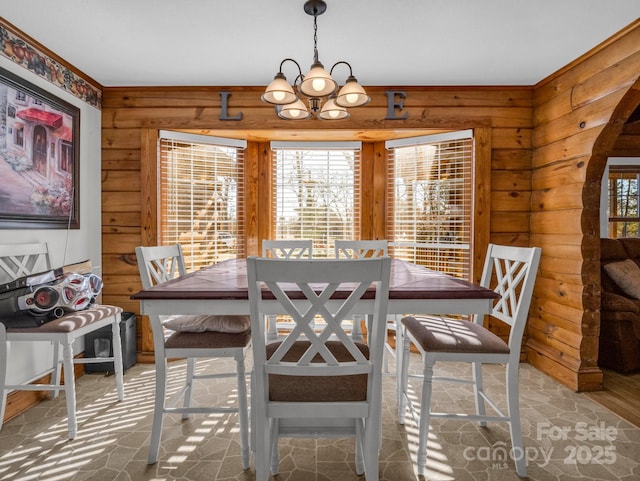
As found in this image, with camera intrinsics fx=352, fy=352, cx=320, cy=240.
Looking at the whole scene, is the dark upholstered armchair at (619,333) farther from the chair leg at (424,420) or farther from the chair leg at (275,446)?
the chair leg at (275,446)

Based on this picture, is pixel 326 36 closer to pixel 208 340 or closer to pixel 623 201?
pixel 208 340

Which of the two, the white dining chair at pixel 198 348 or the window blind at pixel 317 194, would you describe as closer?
the white dining chair at pixel 198 348

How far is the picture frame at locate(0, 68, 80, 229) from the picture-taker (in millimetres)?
2158

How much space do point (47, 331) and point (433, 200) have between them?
2.98 m

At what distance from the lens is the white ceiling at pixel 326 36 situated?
2.01m

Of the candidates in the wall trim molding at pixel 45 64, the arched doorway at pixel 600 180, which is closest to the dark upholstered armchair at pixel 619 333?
the arched doorway at pixel 600 180

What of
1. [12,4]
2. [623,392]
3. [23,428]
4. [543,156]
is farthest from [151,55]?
[623,392]

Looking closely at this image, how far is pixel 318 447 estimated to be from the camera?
1831mm

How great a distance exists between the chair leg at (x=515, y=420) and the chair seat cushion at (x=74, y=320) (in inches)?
91.4

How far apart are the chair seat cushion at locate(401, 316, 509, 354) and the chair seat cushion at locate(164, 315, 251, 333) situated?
89 cm

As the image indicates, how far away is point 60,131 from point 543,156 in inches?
149

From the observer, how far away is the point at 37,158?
239cm

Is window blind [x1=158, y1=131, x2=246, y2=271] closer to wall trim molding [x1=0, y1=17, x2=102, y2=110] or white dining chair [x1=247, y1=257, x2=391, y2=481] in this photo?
wall trim molding [x1=0, y1=17, x2=102, y2=110]

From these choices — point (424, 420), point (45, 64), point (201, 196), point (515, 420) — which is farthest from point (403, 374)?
point (45, 64)
